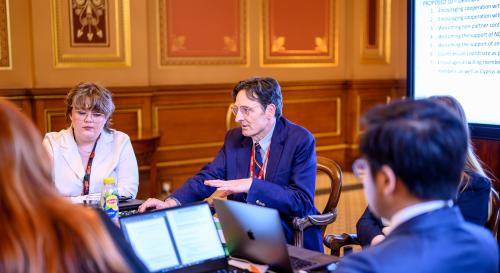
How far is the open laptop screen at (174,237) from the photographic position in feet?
6.27

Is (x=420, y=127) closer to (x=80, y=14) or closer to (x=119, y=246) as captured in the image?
(x=119, y=246)

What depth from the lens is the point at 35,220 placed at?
122 cm

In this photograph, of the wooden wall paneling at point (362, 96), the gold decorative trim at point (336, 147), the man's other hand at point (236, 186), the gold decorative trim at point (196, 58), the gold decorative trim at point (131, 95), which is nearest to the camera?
the man's other hand at point (236, 186)

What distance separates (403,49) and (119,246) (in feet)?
21.7

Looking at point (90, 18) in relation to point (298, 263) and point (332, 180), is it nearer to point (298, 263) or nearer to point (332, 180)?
point (332, 180)

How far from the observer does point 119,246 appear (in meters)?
1.45

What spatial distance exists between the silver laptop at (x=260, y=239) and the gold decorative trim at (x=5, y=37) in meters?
3.83

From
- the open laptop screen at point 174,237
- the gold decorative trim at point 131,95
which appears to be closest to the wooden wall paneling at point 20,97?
the gold decorative trim at point 131,95

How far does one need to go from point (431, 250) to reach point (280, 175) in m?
1.55

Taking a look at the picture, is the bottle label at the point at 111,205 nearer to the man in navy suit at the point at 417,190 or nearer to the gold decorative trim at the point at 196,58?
the man in navy suit at the point at 417,190

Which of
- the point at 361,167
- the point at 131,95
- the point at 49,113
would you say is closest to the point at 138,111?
the point at 131,95

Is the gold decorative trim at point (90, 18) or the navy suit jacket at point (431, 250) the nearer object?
the navy suit jacket at point (431, 250)

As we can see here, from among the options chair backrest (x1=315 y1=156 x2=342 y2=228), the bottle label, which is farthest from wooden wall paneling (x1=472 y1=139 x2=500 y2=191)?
the bottle label

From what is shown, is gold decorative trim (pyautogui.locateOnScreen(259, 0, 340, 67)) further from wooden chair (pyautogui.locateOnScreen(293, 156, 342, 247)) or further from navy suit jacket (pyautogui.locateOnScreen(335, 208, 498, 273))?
navy suit jacket (pyautogui.locateOnScreen(335, 208, 498, 273))
